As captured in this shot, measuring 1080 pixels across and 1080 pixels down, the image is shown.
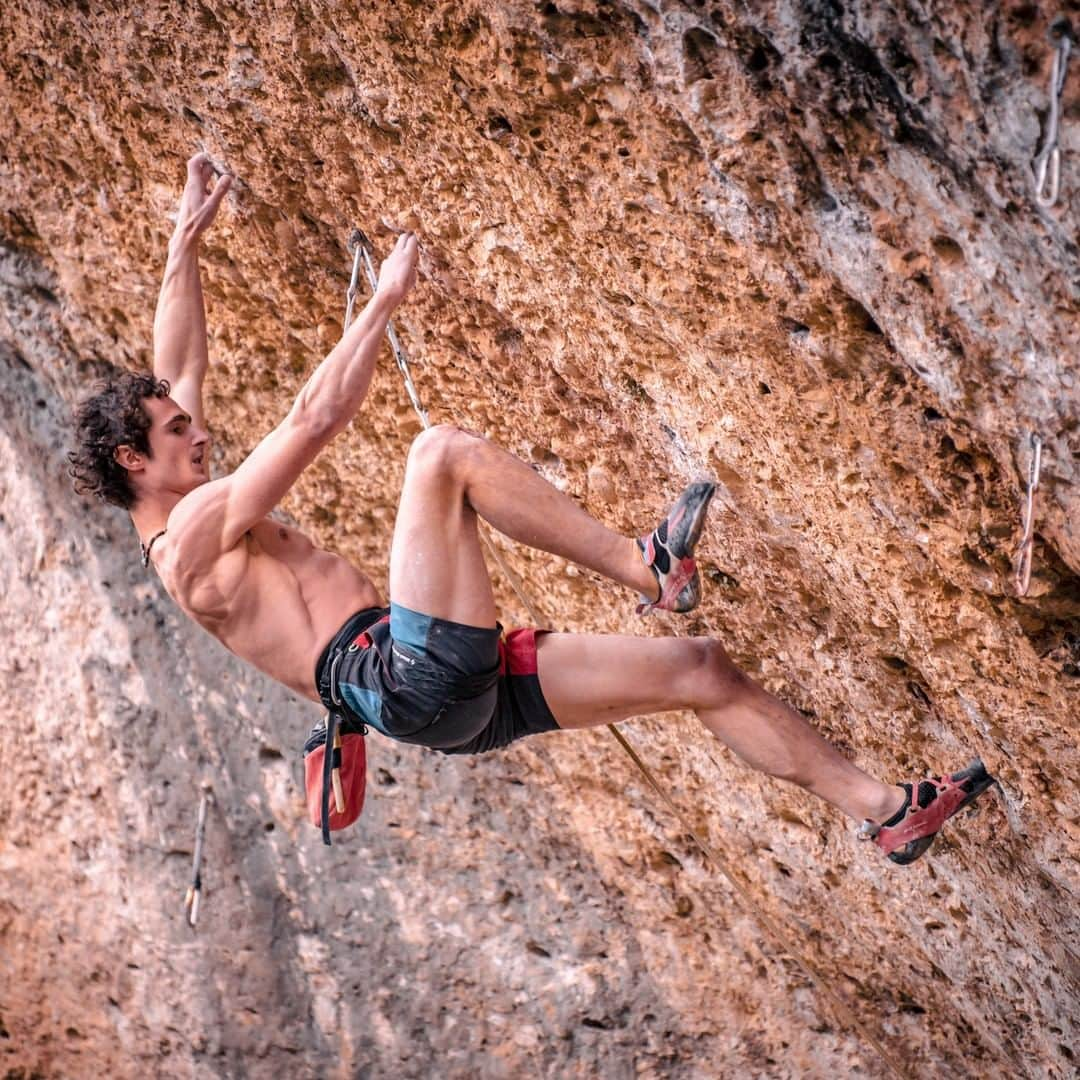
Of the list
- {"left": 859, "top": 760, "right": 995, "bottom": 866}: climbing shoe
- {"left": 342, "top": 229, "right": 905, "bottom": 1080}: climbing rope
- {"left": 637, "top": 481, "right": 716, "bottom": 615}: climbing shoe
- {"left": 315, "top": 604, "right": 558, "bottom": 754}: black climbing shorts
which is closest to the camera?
{"left": 637, "top": 481, "right": 716, "bottom": 615}: climbing shoe

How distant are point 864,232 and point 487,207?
98 cm

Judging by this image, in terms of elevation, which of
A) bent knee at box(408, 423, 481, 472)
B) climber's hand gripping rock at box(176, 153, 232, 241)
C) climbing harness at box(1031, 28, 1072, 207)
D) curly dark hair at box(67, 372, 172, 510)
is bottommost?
curly dark hair at box(67, 372, 172, 510)

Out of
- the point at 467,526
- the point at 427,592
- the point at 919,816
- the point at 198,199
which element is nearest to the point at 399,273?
the point at 467,526

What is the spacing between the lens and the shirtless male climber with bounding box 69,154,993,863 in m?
2.64

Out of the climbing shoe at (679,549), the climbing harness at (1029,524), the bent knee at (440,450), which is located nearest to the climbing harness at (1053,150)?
the climbing harness at (1029,524)

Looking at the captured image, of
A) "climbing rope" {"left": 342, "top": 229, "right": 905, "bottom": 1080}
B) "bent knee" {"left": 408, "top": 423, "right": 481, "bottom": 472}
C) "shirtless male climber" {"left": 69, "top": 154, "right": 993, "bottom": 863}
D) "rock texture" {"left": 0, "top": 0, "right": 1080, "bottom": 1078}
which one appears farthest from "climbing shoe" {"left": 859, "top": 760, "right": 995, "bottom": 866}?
"bent knee" {"left": 408, "top": 423, "right": 481, "bottom": 472}

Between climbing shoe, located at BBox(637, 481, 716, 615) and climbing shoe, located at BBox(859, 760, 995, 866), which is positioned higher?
climbing shoe, located at BBox(637, 481, 716, 615)

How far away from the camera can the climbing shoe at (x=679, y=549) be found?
2.55 meters

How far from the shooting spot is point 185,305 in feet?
11.1

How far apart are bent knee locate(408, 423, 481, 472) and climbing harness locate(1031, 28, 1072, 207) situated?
1108 mm

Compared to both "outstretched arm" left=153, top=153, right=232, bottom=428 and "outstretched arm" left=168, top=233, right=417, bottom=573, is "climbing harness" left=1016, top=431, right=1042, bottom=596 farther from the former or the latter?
"outstretched arm" left=153, top=153, right=232, bottom=428

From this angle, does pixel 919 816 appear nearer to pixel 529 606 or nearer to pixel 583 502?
pixel 529 606

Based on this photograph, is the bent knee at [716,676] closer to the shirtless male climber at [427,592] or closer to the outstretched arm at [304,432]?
the shirtless male climber at [427,592]

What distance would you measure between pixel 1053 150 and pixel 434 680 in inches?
57.0
